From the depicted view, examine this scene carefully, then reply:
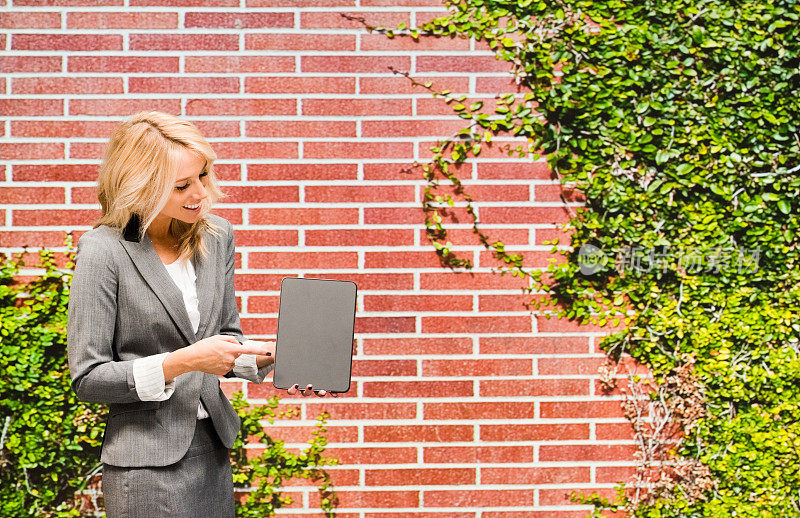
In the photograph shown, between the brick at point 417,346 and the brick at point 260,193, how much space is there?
29.3 inches

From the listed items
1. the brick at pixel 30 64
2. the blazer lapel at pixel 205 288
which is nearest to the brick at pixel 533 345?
the blazer lapel at pixel 205 288

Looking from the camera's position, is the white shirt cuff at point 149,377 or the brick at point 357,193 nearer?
the white shirt cuff at point 149,377

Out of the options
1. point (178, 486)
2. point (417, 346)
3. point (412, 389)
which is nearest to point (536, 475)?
point (412, 389)

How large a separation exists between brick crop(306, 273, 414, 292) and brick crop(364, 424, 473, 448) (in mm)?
637

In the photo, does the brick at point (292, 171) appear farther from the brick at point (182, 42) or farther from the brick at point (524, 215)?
the brick at point (524, 215)

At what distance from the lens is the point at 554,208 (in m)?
2.75

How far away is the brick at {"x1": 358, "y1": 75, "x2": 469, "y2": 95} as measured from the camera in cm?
268

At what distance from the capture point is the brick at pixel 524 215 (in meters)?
2.73

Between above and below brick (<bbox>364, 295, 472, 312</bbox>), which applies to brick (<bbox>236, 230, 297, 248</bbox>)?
above

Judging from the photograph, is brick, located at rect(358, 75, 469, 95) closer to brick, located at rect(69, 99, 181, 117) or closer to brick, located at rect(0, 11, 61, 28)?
brick, located at rect(69, 99, 181, 117)

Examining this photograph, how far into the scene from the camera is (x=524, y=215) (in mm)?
2738

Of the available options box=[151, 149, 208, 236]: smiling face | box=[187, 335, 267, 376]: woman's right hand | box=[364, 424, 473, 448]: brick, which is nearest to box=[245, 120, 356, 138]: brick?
box=[151, 149, 208, 236]: smiling face

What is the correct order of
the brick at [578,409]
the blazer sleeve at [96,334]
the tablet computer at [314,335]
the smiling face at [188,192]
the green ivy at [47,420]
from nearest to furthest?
the blazer sleeve at [96,334]
the smiling face at [188,192]
the tablet computer at [314,335]
the green ivy at [47,420]
the brick at [578,409]

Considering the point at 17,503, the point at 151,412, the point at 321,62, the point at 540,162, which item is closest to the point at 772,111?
the point at 540,162
